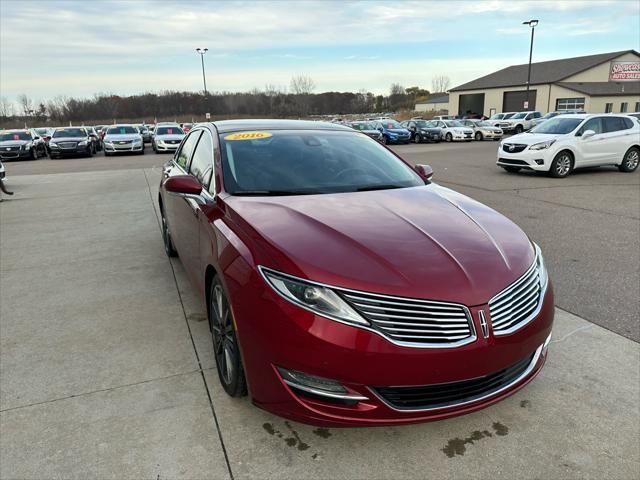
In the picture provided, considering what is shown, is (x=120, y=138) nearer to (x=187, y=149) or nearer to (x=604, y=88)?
(x=187, y=149)

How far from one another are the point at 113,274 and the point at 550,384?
4.36 meters

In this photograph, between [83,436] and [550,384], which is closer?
[83,436]

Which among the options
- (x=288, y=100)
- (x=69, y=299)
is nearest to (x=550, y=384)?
(x=69, y=299)

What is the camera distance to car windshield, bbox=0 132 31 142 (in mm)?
22911

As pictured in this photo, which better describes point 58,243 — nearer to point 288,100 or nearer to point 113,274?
point 113,274

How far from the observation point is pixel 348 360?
2.07 m

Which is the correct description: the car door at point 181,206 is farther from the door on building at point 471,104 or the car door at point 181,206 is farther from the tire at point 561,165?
the door on building at point 471,104

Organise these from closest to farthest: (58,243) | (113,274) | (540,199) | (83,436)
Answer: (83,436) → (113,274) → (58,243) → (540,199)

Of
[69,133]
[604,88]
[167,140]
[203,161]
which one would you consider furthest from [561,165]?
[604,88]

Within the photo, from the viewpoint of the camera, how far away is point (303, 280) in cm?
218

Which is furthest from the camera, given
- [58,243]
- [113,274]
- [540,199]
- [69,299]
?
[540,199]

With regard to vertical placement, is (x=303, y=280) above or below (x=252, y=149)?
below

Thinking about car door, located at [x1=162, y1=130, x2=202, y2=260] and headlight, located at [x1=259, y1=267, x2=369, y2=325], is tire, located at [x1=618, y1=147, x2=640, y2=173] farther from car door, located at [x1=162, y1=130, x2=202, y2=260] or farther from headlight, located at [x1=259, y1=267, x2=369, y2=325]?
headlight, located at [x1=259, y1=267, x2=369, y2=325]

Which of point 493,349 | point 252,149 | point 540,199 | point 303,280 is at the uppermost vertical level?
point 252,149
